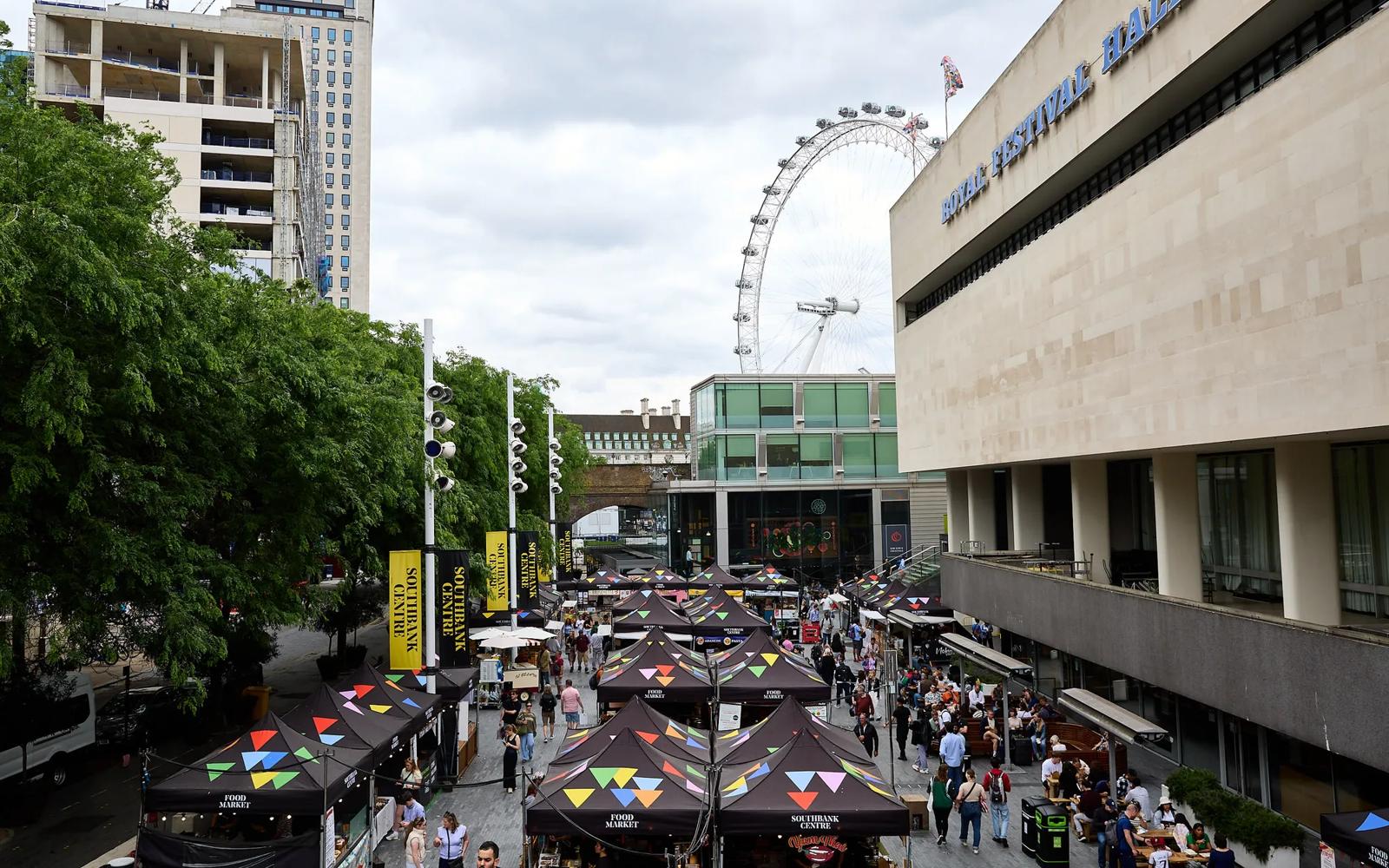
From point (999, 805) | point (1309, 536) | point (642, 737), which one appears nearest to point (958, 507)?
point (1309, 536)

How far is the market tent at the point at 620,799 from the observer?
40.0 ft

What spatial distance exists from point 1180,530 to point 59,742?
23.4 meters

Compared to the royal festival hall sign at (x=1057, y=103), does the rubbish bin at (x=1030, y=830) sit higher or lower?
lower

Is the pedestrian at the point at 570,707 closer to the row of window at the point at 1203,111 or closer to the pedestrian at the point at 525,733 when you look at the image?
the pedestrian at the point at 525,733

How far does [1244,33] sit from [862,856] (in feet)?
49.6

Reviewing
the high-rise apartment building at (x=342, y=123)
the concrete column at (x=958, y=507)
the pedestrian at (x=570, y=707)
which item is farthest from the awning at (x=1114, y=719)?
the high-rise apartment building at (x=342, y=123)

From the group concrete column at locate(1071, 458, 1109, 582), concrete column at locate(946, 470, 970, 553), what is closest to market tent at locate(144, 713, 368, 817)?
concrete column at locate(1071, 458, 1109, 582)

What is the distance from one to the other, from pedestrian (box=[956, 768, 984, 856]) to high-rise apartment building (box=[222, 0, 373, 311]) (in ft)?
366

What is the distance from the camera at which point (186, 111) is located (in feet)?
205

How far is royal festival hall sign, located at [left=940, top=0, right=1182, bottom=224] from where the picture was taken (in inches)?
807

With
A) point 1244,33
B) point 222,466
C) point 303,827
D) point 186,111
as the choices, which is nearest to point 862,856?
point 303,827

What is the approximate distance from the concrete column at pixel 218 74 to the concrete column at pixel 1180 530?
62.9 meters

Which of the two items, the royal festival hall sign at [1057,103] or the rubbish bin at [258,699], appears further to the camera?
the rubbish bin at [258,699]

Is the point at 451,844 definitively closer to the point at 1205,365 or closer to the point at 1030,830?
the point at 1030,830
